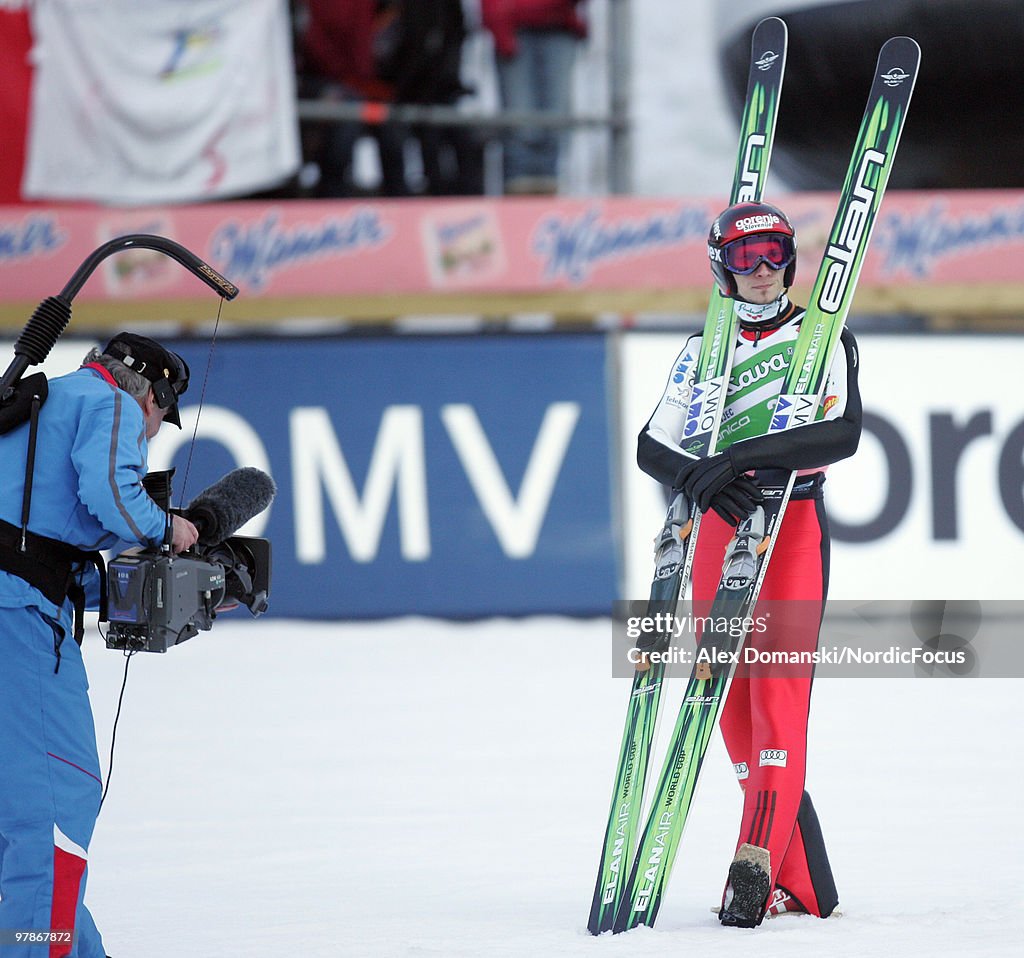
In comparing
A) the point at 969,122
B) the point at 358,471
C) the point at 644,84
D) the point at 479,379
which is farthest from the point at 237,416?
the point at 644,84

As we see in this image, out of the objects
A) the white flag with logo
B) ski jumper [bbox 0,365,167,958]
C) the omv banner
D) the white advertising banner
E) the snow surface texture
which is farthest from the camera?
the white flag with logo

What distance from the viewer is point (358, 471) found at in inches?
347

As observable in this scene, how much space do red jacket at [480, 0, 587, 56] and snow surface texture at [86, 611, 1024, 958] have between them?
374cm

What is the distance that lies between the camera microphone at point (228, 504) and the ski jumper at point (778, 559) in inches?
42.4

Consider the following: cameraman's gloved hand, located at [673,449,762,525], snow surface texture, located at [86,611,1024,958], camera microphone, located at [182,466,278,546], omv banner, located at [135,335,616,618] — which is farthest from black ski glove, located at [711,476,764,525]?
omv banner, located at [135,335,616,618]

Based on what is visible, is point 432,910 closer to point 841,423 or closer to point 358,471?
point 841,423

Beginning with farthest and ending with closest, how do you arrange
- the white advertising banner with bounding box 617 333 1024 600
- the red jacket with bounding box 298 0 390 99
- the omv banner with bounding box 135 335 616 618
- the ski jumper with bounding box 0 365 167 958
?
the red jacket with bounding box 298 0 390 99 < the omv banner with bounding box 135 335 616 618 < the white advertising banner with bounding box 617 333 1024 600 < the ski jumper with bounding box 0 365 167 958

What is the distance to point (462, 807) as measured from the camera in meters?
5.41

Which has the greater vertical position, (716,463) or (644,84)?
(644,84)

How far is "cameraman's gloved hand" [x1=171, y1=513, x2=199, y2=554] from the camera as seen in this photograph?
356 cm

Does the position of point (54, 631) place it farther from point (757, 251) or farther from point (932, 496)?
point (932, 496)

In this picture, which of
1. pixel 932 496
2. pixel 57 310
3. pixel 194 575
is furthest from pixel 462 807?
pixel 932 496

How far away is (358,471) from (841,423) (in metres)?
5.04

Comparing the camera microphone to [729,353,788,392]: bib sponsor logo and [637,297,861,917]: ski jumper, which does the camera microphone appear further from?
[729,353,788,392]: bib sponsor logo
